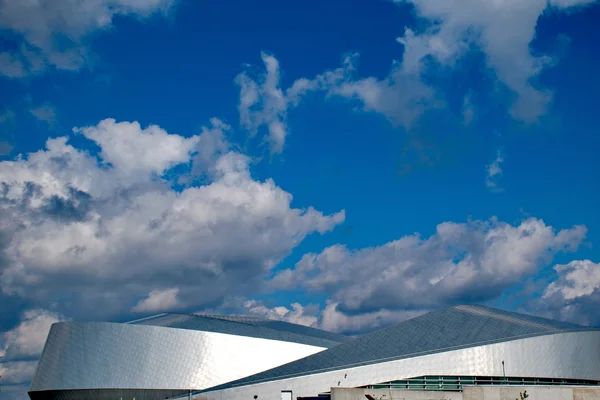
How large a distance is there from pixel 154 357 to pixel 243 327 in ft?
49.7

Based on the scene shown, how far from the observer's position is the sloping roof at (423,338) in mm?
74000

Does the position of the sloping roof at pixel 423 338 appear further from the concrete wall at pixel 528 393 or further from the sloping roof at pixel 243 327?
the concrete wall at pixel 528 393

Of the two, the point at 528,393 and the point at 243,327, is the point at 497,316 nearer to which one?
the point at 243,327

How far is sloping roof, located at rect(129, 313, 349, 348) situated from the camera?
98.6m

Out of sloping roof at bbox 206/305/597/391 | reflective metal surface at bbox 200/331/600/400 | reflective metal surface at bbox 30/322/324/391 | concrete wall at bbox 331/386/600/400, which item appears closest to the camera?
concrete wall at bbox 331/386/600/400

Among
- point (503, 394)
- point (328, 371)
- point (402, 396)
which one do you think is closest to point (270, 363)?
point (328, 371)

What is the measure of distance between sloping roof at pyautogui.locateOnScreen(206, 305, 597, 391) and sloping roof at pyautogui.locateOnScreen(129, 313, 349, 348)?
2188cm

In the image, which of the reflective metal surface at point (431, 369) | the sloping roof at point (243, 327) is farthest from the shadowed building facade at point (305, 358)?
the sloping roof at point (243, 327)

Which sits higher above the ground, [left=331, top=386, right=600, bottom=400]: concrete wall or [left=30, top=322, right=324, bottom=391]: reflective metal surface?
[left=30, top=322, right=324, bottom=391]: reflective metal surface

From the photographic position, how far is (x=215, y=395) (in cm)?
7419

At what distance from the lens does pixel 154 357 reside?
91.8 m

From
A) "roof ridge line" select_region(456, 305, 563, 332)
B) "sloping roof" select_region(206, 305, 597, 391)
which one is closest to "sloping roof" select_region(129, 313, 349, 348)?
"sloping roof" select_region(206, 305, 597, 391)

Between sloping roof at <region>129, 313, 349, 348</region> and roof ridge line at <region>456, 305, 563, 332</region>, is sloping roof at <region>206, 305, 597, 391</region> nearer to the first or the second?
roof ridge line at <region>456, 305, 563, 332</region>

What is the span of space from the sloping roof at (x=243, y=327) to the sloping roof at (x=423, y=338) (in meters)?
21.9
